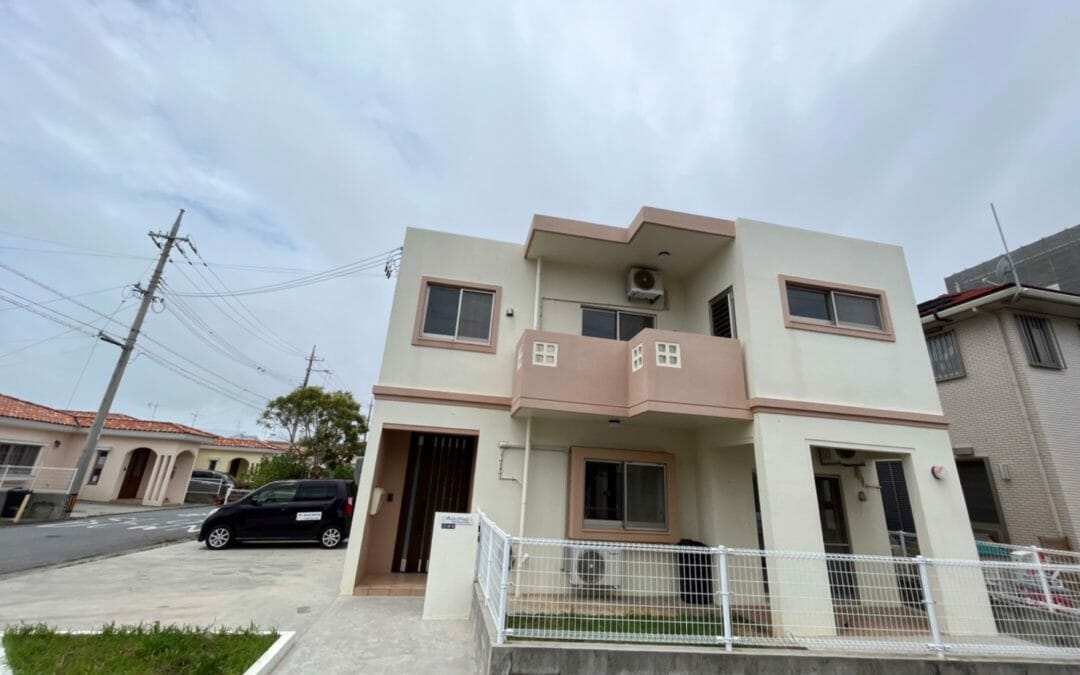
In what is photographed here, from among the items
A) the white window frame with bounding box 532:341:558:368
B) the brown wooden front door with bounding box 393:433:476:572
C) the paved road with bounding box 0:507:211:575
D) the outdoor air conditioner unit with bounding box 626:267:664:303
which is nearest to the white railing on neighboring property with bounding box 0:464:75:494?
the paved road with bounding box 0:507:211:575

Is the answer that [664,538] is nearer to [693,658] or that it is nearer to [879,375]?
[693,658]

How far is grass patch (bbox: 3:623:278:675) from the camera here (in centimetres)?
327

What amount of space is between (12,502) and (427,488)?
14.3m

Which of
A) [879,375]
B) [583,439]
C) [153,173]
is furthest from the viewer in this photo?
[153,173]

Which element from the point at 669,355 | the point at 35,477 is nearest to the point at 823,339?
the point at 669,355

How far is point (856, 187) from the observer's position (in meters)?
9.68

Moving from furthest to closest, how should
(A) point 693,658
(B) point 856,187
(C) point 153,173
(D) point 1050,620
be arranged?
(C) point 153,173 < (B) point 856,187 < (D) point 1050,620 < (A) point 693,658

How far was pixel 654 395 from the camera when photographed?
5.64 metres

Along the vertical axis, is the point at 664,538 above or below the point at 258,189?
below

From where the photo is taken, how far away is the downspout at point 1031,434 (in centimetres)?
789

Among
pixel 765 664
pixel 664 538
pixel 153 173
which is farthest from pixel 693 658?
pixel 153 173

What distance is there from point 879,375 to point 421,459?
298 inches

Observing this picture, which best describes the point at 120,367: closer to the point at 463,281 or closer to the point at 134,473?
the point at 134,473

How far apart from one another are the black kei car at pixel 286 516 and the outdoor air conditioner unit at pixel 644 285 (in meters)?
8.63
